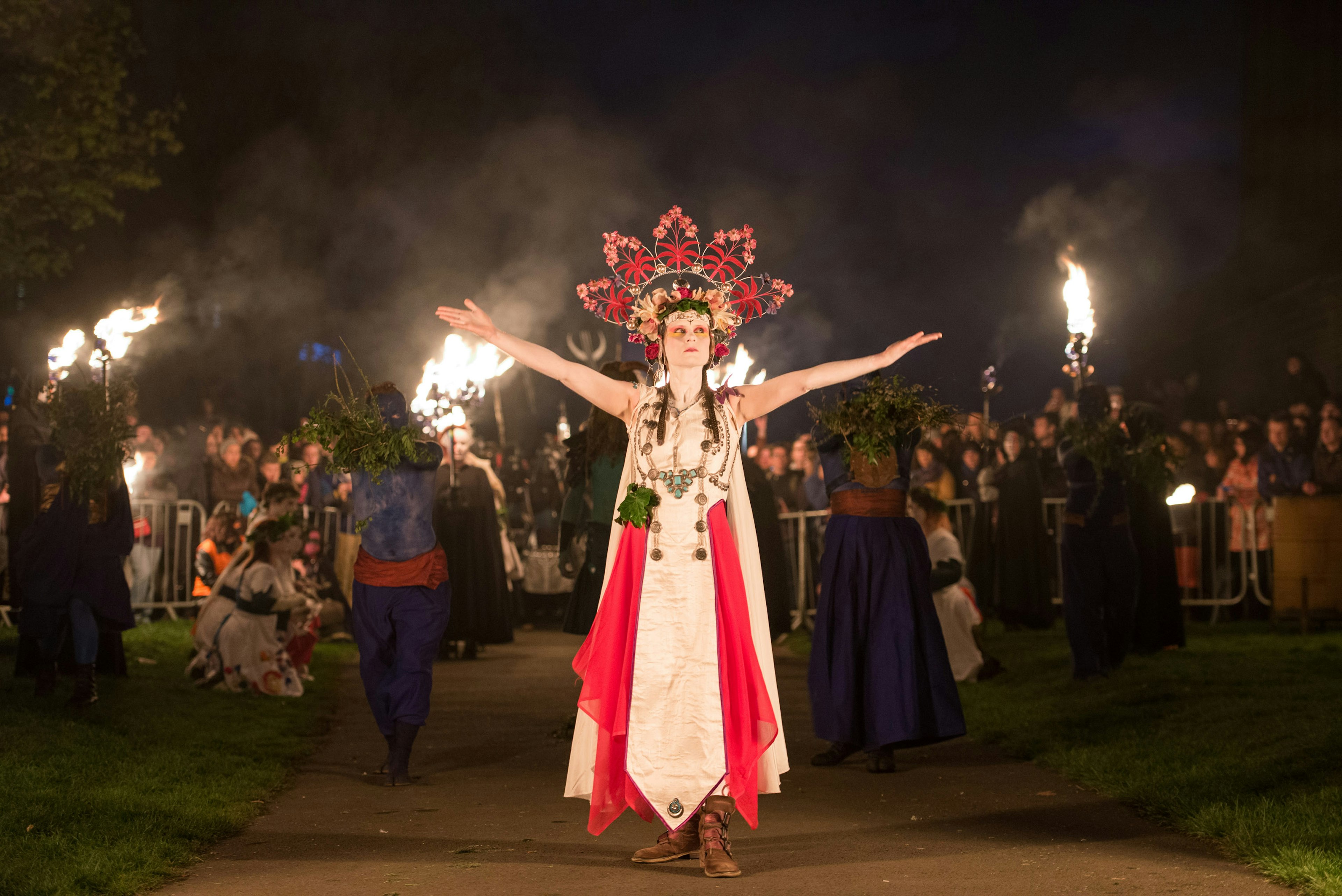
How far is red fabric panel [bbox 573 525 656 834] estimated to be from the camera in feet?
18.5

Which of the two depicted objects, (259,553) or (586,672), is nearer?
(586,672)

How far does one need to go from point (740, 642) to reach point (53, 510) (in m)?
6.10

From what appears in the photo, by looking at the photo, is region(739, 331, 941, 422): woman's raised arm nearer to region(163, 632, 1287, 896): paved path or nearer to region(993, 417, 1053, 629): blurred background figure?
region(163, 632, 1287, 896): paved path

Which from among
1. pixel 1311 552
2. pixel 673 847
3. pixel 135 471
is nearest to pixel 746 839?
pixel 673 847

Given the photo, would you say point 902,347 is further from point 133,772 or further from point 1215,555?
point 1215,555

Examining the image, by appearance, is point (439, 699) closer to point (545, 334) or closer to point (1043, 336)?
point (1043, 336)

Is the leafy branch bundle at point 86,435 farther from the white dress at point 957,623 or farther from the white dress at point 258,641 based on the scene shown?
the white dress at point 957,623

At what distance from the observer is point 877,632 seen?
7918mm

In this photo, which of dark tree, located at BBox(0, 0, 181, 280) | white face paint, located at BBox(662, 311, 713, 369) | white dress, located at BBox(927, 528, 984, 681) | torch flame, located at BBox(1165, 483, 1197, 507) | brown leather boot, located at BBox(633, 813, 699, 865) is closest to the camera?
brown leather boot, located at BBox(633, 813, 699, 865)

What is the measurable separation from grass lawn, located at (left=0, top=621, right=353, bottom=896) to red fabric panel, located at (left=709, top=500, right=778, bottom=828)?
2.24 meters

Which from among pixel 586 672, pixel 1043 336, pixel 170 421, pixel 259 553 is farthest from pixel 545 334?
pixel 586 672

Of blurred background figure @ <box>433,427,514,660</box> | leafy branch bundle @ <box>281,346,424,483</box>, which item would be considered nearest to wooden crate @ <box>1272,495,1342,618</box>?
blurred background figure @ <box>433,427,514,660</box>

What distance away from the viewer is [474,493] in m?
13.9

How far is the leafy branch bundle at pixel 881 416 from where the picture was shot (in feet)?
26.1
